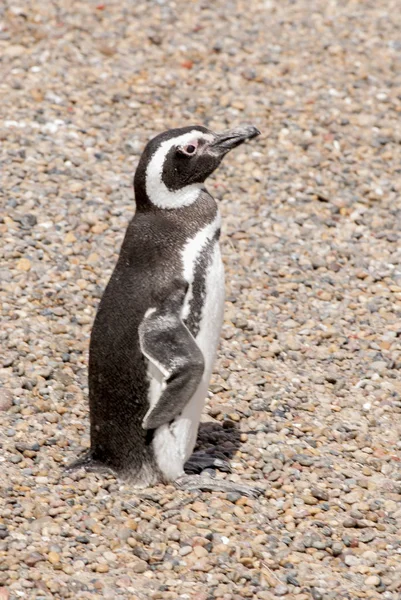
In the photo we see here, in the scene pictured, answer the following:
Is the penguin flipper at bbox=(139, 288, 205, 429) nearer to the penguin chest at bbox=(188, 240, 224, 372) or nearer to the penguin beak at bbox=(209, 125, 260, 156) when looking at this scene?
the penguin chest at bbox=(188, 240, 224, 372)

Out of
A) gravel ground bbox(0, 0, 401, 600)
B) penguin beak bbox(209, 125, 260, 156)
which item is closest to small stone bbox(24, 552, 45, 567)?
gravel ground bbox(0, 0, 401, 600)

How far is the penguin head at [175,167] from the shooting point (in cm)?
462

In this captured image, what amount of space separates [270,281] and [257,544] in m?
2.60

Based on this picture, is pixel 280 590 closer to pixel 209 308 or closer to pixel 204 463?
pixel 204 463

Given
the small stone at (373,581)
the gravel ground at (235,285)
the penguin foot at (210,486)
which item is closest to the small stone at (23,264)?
the gravel ground at (235,285)

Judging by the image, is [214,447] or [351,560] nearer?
[351,560]

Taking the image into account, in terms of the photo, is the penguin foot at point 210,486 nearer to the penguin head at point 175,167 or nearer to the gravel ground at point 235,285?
the gravel ground at point 235,285

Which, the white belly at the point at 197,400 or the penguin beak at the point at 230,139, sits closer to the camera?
the white belly at the point at 197,400

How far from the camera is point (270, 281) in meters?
6.76

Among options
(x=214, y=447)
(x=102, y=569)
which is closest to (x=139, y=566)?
(x=102, y=569)

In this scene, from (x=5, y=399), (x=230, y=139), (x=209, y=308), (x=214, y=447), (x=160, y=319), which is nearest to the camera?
(x=160, y=319)

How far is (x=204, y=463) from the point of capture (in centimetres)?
493

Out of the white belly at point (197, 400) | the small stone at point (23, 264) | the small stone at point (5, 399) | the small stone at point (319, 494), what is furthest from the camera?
the small stone at point (23, 264)

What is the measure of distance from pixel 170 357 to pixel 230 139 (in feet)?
3.49
